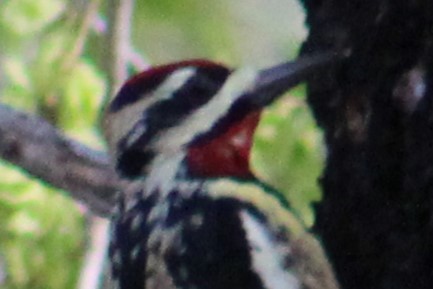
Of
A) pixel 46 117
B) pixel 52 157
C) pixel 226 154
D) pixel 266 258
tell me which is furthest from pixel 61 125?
pixel 266 258

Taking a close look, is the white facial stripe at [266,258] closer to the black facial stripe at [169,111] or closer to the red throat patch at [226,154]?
the red throat patch at [226,154]

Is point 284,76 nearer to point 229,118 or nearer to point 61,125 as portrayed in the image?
point 229,118

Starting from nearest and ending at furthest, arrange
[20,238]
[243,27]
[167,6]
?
1. [20,238]
2. [167,6]
3. [243,27]

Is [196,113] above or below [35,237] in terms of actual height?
above

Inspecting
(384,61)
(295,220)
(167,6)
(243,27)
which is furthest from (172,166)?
(243,27)

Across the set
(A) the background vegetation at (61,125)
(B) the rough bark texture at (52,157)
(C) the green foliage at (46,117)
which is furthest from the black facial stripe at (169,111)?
(C) the green foliage at (46,117)

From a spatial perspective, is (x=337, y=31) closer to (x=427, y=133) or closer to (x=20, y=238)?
(x=427, y=133)
